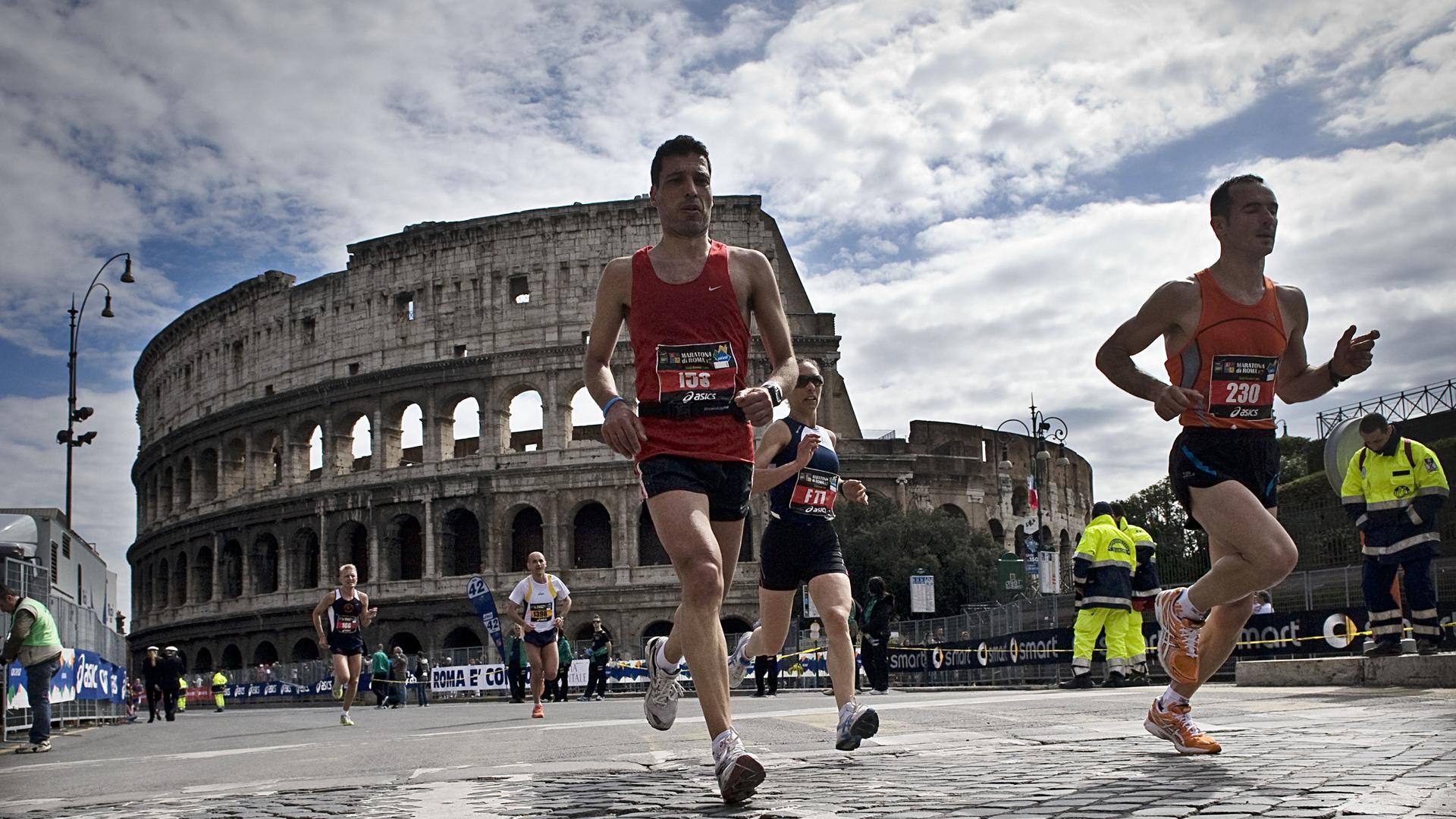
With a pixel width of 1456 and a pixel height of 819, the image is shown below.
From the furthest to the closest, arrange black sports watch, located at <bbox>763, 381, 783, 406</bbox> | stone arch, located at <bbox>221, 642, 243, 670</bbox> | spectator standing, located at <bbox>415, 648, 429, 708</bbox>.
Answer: stone arch, located at <bbox>221, 642, 243, 670</bbox> < spectator standing, located at <bbox>415, 648, 429, 708</bbox> < black sports watch, located at <bbox>763, 381, 783, 406</bbox>

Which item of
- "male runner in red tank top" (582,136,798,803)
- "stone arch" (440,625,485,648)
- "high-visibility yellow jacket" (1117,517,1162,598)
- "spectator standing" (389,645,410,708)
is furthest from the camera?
"stone arch" (440,625,485,648)

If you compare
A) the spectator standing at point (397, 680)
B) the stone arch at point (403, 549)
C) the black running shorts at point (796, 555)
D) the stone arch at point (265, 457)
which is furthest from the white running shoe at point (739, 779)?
the stone arch at point (265, 457)

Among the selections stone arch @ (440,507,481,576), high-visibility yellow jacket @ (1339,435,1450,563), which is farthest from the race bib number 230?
stone arch @ (440,507,481,576)

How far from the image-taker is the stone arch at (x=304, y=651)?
171 feet

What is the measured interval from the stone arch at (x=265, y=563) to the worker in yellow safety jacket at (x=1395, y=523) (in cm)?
4911

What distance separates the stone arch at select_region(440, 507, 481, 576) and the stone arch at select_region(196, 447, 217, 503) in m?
14.2

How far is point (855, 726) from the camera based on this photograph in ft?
18.7

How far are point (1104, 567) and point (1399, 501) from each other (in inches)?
140

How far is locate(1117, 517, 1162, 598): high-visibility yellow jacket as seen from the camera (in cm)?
1438

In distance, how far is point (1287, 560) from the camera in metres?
4.82

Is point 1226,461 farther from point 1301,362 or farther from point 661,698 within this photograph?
point 661,698

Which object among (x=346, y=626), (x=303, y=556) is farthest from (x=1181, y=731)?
(x=303, y=556)

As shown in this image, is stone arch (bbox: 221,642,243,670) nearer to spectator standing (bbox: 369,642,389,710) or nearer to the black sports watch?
spectator standing (bbox: 369,642,389,710)

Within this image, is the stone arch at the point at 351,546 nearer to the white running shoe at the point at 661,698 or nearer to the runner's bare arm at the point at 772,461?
the runner's bare arm at the point at 772,461
